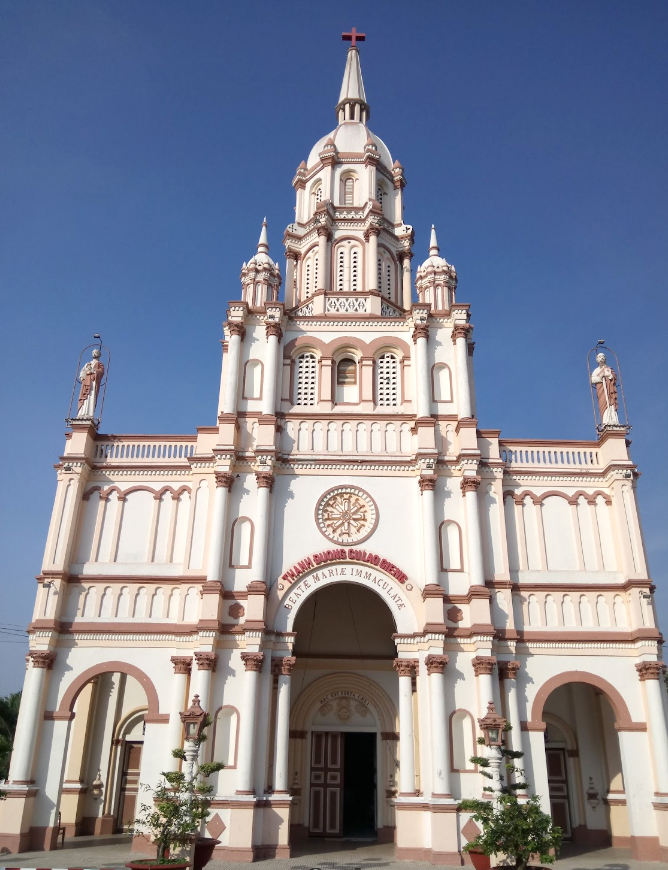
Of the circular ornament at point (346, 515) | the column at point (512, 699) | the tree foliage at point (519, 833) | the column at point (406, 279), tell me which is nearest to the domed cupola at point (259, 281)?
the column at point (406, 279)

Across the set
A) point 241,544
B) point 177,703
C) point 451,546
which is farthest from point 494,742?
point 241,544

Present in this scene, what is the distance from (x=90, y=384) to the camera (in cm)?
2325

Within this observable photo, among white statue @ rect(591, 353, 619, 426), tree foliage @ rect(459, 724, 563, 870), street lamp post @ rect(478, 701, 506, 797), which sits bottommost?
tree foliage @ rect(459, 724, 563, 870)

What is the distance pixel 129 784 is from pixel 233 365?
1350 cm

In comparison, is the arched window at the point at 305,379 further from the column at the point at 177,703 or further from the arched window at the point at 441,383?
the column at the point at 177,703

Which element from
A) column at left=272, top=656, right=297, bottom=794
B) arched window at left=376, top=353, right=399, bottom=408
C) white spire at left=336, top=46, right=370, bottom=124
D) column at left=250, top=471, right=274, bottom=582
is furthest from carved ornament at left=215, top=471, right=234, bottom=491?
white spire at left=336, top=46, right=370, bottom=124

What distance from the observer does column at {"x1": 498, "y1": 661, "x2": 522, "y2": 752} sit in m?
18.7

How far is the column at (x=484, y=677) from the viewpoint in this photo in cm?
1869

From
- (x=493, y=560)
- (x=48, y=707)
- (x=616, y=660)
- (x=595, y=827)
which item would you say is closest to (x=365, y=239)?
(x=493, y=560)

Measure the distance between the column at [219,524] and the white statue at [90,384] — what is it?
16.6 feet

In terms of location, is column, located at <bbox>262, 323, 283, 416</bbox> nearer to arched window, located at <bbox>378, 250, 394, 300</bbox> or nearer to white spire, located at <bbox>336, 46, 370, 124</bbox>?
arched window, located at <bbox>378, 250, 394, 300</bbox>

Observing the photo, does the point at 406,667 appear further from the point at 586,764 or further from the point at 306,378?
the point at 306,378

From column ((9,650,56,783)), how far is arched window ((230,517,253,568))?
552cm

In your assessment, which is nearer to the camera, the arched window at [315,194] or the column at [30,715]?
the column at [30,715]
